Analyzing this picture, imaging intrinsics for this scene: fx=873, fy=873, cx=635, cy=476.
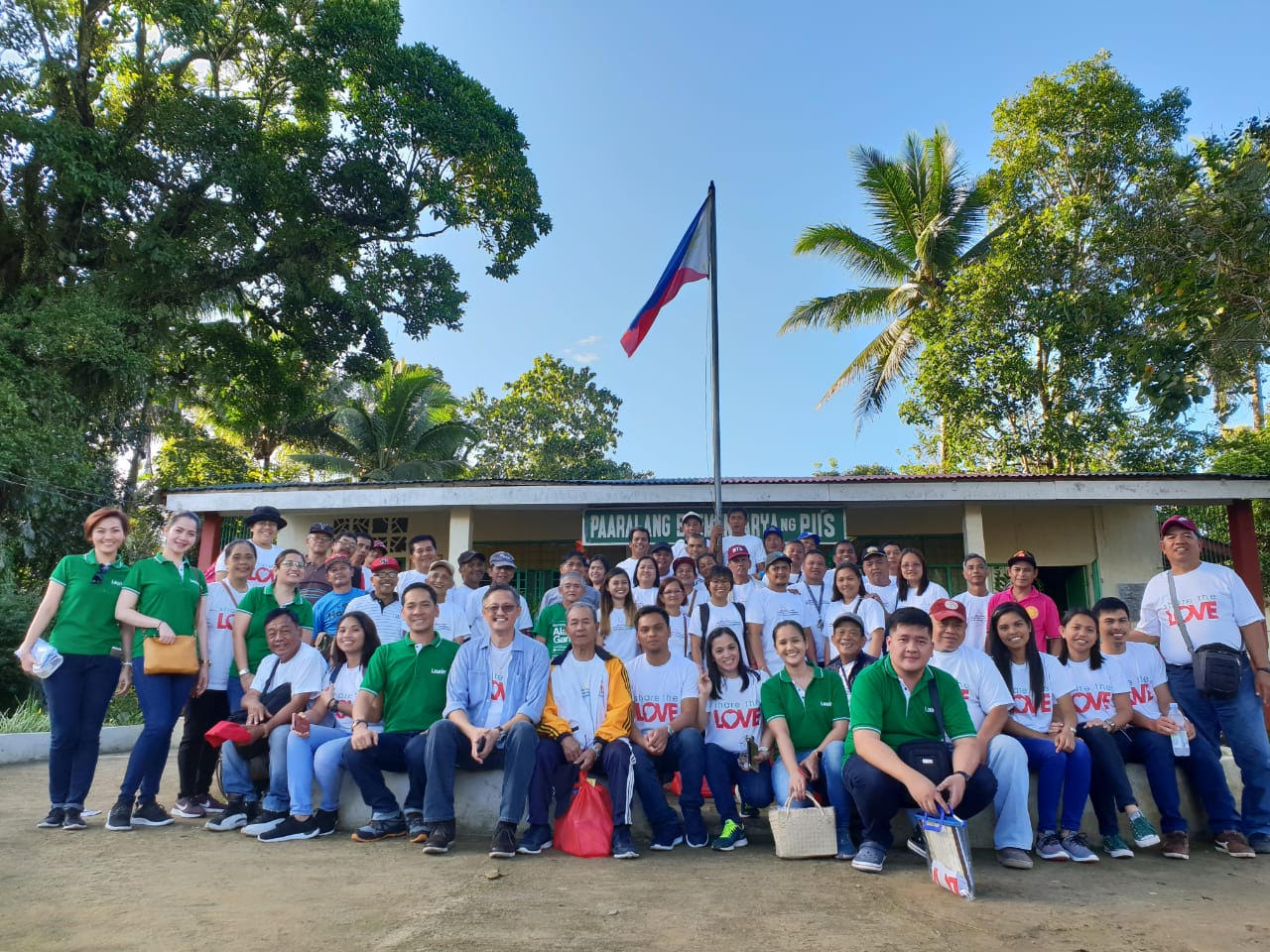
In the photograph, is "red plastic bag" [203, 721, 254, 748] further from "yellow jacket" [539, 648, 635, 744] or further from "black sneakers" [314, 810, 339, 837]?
"yellow jacket" [539, 648, 635, 744]

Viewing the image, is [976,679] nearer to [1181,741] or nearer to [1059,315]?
A: [1181,741]

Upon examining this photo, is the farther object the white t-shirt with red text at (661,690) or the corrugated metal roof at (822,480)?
the corrugated metal roof at (822,480)

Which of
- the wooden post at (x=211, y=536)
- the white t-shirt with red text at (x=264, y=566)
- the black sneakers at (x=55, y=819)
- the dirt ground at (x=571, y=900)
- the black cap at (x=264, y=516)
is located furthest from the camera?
the wooden post at (x=211, y=536)

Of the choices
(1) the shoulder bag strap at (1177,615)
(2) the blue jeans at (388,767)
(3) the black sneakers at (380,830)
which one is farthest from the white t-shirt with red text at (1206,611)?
(3) the black sneakers at (380,830)

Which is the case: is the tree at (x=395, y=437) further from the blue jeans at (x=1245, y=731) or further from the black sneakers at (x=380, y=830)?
the blue jeans at (x=1245, y=731)

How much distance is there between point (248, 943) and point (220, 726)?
6.67 ft

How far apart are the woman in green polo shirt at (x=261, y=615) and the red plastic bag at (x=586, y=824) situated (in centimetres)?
200

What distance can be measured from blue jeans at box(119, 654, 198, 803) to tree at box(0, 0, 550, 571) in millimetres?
10257

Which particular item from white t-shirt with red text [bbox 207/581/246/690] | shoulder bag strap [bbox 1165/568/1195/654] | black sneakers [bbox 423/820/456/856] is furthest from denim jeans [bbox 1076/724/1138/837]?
white t-shirt with red text [bbox 207/581/246/690]

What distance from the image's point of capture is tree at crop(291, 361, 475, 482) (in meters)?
21.9

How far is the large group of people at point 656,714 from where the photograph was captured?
174 inches

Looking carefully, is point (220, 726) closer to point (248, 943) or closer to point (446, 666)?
point (446, 666)

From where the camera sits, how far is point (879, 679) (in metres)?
4.30

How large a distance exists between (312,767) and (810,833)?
2713 millimetres
